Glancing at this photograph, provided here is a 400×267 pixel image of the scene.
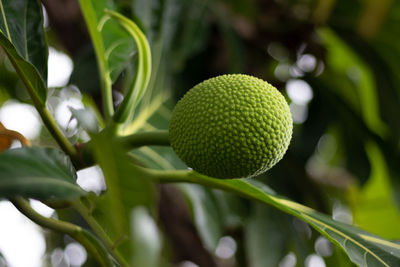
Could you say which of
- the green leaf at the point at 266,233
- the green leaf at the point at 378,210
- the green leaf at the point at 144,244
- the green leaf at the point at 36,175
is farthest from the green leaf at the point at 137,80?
the green leaf at the point at 378,210

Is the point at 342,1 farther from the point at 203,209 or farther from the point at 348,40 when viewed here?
A: the point at 203,209

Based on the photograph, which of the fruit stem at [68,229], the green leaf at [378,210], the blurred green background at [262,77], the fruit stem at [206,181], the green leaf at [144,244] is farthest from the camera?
the green leaf at [378,210]

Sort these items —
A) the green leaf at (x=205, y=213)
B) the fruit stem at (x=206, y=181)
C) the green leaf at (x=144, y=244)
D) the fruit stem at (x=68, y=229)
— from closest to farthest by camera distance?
the green leaf at (x=144, y=244) → the fruit stem at (x=68, y=229) → the fruit stem at (x=206, y=181) → the green leaf at (x=205, y=213)

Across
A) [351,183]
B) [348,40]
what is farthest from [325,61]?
[351,183]

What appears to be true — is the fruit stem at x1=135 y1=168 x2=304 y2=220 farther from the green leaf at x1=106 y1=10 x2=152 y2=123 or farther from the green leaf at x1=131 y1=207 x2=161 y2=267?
the green leaf at x1=131 y1=207 x2=161 y2=267

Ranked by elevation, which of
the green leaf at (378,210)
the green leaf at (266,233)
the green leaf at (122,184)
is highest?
the green leaf at (122,184)

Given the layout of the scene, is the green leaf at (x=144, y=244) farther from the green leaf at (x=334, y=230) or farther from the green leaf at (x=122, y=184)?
the green leaf at (x=334, y=230)
